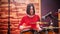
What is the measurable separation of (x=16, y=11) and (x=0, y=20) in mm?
271

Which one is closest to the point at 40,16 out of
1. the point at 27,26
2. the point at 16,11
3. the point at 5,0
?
the point at 27,26

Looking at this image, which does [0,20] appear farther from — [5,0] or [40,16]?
[40,16]

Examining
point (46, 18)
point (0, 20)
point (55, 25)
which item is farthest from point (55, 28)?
point (0, 20)

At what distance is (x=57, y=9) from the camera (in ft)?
6.57

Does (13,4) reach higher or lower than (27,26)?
higher

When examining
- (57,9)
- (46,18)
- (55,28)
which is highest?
(57,9)

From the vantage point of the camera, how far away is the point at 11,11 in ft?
6.75

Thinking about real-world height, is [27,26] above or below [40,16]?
below

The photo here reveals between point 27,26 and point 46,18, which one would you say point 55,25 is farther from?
point 27,26

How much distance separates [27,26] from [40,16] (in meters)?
0.24

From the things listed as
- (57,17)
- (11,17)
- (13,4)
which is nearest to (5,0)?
(13,4)

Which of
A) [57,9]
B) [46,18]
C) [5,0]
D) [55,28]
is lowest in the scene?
[55,28]

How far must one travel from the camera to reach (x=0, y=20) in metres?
2.07

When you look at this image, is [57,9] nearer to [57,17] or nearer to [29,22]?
[57,17]
